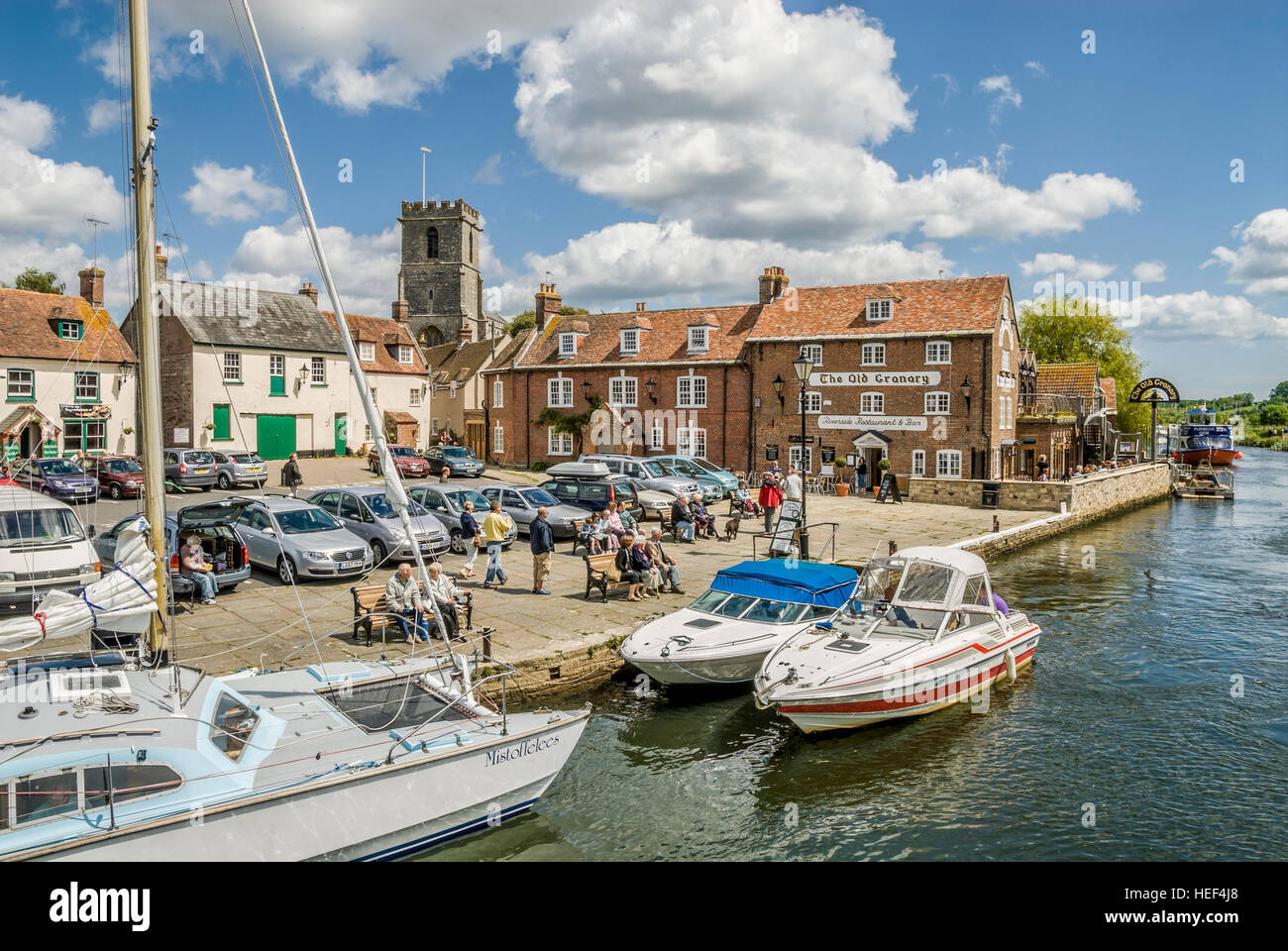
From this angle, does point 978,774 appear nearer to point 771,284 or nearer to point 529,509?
point 529,509

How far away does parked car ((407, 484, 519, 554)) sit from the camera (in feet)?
70.8

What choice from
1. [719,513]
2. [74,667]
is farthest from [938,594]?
[719,513]

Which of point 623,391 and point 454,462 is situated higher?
point 623,391

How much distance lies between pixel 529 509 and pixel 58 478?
641 inches

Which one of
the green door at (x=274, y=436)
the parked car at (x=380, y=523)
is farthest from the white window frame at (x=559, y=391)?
the parked car at (x=380, y=523)

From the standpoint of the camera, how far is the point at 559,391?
46.8 m

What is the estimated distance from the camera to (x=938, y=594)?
14.0 metres

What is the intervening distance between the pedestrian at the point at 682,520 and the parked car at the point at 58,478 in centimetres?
1785

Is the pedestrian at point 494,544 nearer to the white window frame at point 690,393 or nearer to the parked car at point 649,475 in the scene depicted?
the parked car at point 649,475

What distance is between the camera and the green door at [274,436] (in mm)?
43562

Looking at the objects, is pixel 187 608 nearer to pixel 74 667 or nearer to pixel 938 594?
pixel 74 667

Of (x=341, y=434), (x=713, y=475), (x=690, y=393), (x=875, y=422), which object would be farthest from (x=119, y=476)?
(x=875, y=422)

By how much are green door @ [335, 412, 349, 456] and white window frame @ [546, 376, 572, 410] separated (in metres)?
11.8
